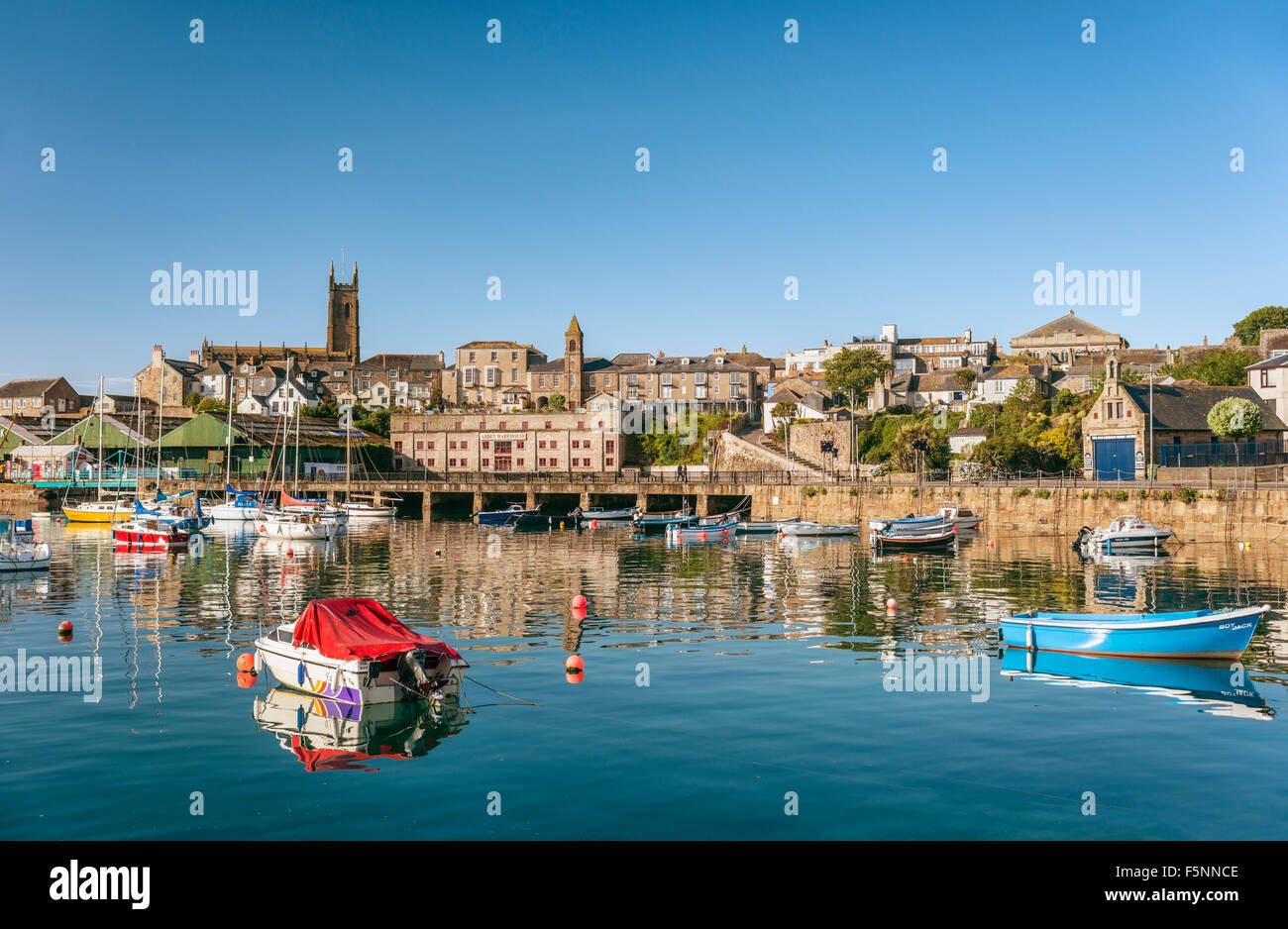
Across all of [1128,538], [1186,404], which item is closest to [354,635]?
[1128,538]

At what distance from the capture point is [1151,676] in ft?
87.2

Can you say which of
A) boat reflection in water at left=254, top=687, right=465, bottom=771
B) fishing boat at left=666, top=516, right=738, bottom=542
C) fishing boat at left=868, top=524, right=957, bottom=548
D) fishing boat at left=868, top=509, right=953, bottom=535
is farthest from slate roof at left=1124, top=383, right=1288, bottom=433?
boat reflection in water at left=254, top=687, right=465, bottom=771

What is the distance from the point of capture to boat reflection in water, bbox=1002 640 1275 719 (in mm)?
24016

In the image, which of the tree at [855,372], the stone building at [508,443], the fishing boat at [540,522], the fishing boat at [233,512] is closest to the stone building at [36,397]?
the stone building at [508,443]

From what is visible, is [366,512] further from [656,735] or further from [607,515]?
[656,735]

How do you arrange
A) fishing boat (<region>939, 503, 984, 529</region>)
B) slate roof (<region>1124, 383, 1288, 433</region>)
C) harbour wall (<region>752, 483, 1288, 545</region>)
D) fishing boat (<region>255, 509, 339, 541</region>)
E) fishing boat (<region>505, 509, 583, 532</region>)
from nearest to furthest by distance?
harbour wall (<region>752, 483, 1288, 545</region>) < fishing boat (<region>255, 509, 339, 541</region>) < fishing boat (<region>939, 503, 984, 529</region>) < slate roof (<region>1124, 383, 1288, 433</region>) < fishing boat (<region>505, 509, 583, 532</region>)

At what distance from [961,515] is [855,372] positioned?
2249 inches

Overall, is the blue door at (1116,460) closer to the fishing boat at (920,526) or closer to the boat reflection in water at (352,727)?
the fishing boat at (920,526)

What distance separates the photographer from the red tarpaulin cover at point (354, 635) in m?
22.5

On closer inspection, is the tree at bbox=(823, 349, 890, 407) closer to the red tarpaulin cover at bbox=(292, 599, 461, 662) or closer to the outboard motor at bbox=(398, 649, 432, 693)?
the red tarpaulin cover at bbox=(292, 599, 461, 662)

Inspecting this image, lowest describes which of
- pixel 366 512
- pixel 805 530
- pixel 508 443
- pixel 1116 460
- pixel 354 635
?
pixel 805 530

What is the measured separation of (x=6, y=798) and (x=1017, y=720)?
2007 centimetres

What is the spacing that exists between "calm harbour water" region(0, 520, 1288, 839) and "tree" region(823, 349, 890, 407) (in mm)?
96783
